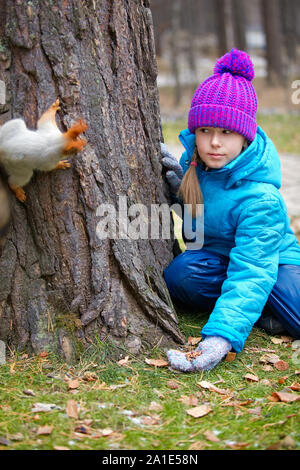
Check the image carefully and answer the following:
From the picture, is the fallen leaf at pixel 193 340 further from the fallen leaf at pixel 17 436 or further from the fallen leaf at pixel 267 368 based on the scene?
the fallen leaf at pixel 17 436

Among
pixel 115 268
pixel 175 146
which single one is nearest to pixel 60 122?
pixel 115 268

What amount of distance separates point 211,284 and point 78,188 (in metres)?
1.03

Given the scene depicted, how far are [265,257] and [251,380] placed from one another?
0.65m

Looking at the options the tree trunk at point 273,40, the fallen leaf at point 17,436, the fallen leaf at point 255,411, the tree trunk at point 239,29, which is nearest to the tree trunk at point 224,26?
the tree trunk at point 273,40

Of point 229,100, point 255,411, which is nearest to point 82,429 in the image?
point 255,411

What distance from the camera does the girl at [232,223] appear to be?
2.74m

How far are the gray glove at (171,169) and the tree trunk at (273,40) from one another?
680 inches

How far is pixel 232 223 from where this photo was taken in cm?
296

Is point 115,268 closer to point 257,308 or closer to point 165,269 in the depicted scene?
point 165,269

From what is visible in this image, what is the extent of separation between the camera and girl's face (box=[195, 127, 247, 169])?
9.36 ft

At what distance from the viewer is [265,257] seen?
112 inches

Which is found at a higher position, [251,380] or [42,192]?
[42,192]

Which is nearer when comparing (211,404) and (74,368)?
(211,404)
